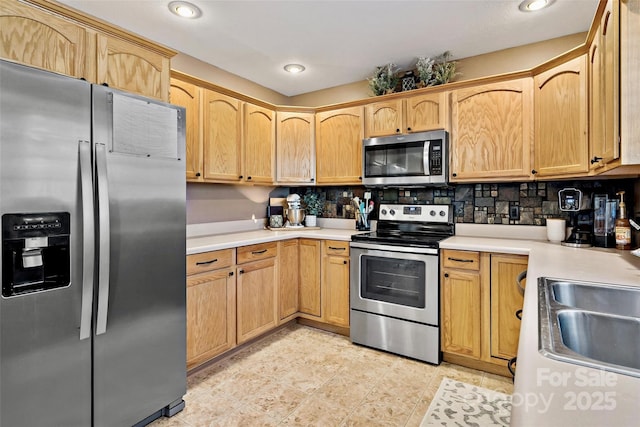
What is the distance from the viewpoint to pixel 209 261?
2.45 meters

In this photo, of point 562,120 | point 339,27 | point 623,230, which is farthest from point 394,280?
point 339,27

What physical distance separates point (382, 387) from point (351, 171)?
194 cm

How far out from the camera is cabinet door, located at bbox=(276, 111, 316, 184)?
358 centimetres

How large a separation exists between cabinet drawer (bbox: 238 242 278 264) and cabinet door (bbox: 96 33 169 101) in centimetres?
124

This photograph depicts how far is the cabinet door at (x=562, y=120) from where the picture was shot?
2.25 meters

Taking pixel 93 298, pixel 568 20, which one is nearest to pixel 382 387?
pixel 93 298

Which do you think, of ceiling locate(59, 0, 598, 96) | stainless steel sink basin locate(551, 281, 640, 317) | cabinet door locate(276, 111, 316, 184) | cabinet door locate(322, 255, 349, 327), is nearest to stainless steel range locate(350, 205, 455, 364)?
cabinet door locate(322, 255, 349, 327)

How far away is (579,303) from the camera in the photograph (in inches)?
53.4

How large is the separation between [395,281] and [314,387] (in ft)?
3.33

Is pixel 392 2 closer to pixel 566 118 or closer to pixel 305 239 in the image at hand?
pixel 566 118

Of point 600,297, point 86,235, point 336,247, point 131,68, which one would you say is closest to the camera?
point 600,297

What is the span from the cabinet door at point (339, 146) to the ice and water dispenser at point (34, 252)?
2397 millimetres

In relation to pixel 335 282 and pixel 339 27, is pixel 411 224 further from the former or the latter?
pixel 339 27

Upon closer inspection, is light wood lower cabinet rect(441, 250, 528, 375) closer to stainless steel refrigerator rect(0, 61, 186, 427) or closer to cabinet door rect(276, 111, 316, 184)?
cabinet door rect(276, 111, 316, 184)
